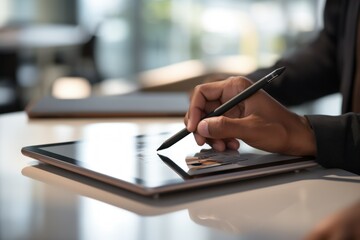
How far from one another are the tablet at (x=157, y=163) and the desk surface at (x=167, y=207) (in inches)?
0.5

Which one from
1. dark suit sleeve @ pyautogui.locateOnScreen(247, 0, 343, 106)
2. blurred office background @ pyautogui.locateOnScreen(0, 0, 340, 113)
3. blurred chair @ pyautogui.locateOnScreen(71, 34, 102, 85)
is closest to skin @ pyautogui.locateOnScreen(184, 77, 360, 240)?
dark suit sleeve @ pyautogui.locateOnScreen(247, 0, 343, 106)

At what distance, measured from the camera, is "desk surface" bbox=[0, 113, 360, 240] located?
47cm

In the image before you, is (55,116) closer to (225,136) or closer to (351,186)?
(225,136)

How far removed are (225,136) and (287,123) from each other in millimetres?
82

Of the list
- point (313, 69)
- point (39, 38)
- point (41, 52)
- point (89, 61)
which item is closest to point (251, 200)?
point (313, 69)

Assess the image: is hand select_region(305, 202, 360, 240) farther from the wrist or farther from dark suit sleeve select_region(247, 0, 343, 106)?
dark suit sleeve select_region(247, 0, 343, 106)

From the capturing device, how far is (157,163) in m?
0.65

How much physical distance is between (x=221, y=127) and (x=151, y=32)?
603 centimetres

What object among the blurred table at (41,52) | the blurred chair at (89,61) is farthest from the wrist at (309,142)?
the blurred chair at (89,61)

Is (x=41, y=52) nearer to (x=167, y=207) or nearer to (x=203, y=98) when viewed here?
(x=203, y=98)

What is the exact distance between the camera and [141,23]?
6594 mm

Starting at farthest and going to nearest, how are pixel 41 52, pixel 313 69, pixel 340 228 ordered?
pixel 41 52, pixel 313 69, pixel 340 228

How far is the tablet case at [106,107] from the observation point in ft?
3.73

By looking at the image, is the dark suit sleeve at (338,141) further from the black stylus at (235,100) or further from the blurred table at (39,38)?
the blurred table at (39,38)
